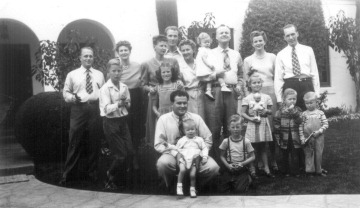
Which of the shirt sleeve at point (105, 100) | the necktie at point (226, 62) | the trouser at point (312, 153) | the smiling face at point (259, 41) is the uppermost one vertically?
the smiling face at point (259, 41)

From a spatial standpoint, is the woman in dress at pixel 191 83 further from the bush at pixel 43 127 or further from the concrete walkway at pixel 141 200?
the bush at pixel 43 127

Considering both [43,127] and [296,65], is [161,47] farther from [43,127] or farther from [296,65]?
[43,127]

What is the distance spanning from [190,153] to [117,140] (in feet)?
3.35

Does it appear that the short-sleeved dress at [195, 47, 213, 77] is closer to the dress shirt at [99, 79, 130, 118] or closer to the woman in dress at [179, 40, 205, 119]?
the woman in dress at [179, 40, 205, 119]

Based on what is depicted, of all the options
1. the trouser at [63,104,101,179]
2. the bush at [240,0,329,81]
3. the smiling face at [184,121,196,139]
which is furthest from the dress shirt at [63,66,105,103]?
the bush at [240,0,329,81]

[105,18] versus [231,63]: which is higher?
[105,18]

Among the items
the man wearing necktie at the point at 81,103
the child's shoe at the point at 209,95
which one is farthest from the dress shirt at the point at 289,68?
the man wearing necktie at the point at 81,103

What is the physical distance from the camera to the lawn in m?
4.91

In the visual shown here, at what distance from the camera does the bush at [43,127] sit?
6.70m

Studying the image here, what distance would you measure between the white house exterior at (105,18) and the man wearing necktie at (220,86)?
433 cm

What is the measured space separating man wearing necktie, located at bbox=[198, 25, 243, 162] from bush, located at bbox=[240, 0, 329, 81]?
5519 mm

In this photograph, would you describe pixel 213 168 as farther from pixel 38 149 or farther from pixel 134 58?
pixel 134 58

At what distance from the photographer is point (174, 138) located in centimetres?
501

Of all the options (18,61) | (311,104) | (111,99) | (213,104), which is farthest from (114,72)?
(18,61)
